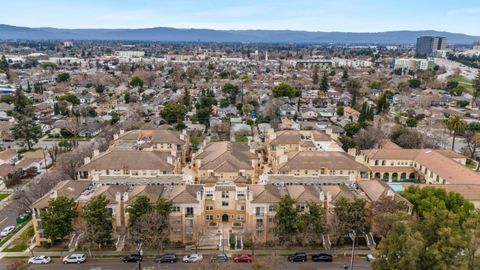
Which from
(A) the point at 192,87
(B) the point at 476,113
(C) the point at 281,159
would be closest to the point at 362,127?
(C) the point at 281,159

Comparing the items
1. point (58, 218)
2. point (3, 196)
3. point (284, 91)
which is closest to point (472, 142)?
point (284, 91)

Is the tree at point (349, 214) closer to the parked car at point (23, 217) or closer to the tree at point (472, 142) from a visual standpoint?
the parked car at point (23, 217)

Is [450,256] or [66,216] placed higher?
[450,256]

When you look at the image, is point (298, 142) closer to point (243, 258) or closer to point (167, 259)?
point (243, 258)

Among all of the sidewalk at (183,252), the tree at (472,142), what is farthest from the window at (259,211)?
the tree at (472,142)

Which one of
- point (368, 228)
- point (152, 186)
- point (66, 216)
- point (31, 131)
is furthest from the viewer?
point (31, 131)

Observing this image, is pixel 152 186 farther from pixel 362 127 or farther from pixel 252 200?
pixel 362 127

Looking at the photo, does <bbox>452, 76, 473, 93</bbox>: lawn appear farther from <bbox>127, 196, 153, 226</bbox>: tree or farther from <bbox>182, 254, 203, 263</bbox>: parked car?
<bbox>127, 196, 153, 226</bbox>: tree

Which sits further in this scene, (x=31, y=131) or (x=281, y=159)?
(x=31, y=131)
